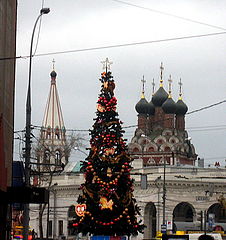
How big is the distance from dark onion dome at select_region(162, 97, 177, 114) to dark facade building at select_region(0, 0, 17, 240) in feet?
314

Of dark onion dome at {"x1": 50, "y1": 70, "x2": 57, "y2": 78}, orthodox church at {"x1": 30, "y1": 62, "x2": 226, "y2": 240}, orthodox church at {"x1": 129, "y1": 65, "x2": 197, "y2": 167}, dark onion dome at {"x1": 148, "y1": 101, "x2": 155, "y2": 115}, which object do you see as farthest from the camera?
dark onion dome at {"x1": 50, "y1": 70, "x2": 57, "y2": 78}

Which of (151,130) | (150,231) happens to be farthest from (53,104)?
(150,231)

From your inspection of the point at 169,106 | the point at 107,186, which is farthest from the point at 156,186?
the point at 107,186

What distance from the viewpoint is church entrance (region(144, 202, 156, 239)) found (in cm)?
9138

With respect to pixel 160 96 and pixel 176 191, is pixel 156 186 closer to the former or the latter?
pixel 176 191

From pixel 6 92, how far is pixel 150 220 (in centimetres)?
6652

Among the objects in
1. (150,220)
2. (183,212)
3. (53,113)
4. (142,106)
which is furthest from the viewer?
(142,106)

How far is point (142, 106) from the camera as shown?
130 meters

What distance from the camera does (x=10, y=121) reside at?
2930 centimetres

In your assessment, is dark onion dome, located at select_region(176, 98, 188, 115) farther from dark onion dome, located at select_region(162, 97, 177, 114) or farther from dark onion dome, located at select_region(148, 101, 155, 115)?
dark onion dome, located at select_region(148, 101, 155, 115)

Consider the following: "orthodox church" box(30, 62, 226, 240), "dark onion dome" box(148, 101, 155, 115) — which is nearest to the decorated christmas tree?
"orthodox church" box(30, 62, 226, 240)

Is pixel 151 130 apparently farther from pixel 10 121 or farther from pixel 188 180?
pixel 10 121

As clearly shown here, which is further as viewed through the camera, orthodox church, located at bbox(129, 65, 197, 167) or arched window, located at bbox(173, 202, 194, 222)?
orthodox church, located at bbox(129, 65, 197, 167)

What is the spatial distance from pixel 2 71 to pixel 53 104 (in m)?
99.5
